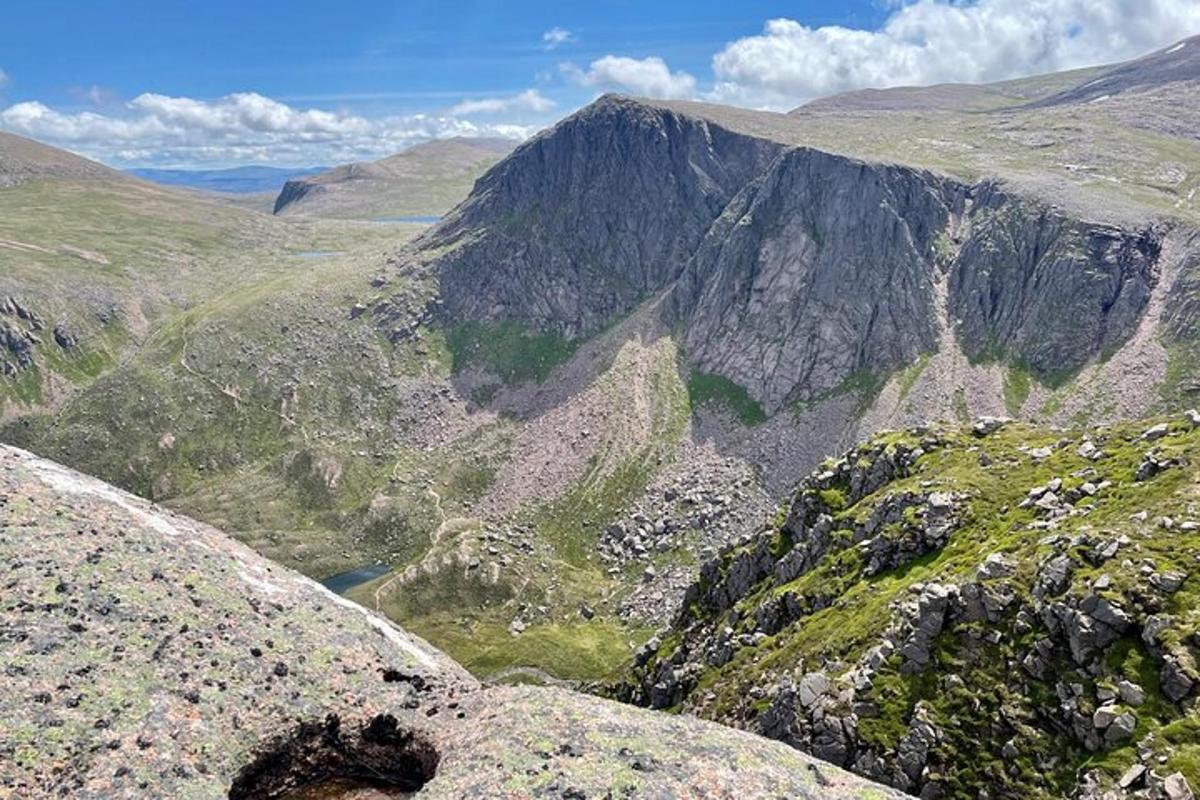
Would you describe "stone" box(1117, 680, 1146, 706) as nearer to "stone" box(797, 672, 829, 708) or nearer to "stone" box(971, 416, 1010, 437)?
"stone" box(797, 672, 829, 708)

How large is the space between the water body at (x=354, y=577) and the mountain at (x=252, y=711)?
146 m

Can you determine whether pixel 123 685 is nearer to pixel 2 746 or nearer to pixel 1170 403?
pixel 2 746

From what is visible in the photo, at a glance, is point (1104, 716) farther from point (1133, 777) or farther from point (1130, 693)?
point (1133, 777)

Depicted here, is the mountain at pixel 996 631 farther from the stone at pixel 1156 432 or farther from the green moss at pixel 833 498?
the green moss at pixel 833 498

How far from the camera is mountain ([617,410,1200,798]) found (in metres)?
39.8

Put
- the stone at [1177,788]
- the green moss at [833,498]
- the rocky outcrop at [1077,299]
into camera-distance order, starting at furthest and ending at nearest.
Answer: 1. the rocky outcrop at [1077,299]
2. the green moss at [833,498]
3. the stone at [1177,788]

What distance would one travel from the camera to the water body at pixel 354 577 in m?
184

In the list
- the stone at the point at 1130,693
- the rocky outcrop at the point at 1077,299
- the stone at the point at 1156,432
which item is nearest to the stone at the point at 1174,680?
the stone at the point at 1130,693

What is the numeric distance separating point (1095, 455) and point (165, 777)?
70.3m

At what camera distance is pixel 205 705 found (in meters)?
34.8

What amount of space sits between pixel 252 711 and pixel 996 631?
142ft

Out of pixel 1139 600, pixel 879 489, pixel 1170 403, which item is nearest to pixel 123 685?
pixel 1139 600

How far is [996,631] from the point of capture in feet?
154

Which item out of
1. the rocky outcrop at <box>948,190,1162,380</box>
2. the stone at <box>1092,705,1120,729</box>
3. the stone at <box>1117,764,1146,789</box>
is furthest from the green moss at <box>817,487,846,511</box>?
the rocky outcrop at <box>948,190,1162,380</box>
